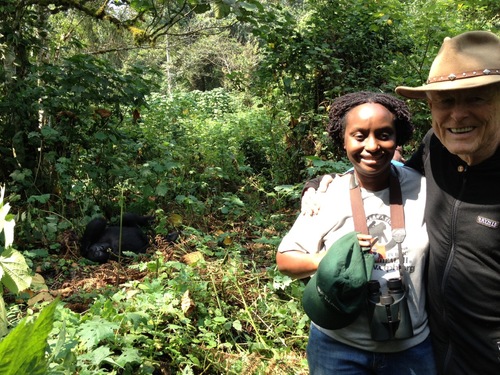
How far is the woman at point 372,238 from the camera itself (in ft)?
5.05

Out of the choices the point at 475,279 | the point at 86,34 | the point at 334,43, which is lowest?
the point at 475,279

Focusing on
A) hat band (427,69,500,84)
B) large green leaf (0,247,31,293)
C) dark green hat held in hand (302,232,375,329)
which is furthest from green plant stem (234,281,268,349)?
large green leaf (0,247,31,293)

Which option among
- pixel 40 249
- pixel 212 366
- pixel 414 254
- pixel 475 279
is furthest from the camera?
pixel 40 249

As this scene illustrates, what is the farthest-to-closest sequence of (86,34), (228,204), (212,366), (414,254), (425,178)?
(86,34), (228,204), (212,366), (425,178), (414,254)

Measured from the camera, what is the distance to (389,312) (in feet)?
4.80

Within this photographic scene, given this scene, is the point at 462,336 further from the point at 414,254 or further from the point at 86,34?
the point at 86,34

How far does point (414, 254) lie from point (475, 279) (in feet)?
0.69

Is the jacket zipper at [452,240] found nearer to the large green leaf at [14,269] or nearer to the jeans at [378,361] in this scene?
the jeans at [378,361]

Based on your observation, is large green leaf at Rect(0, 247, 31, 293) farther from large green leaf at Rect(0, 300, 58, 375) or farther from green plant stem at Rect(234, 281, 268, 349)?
green plant stem at Rect(234, 281, 268, 349)

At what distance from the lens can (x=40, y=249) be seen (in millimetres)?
4617

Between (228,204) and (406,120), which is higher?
(406,120)

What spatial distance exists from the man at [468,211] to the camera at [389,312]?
0.12 m

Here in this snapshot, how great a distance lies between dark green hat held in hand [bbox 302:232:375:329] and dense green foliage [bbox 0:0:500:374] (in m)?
0.81

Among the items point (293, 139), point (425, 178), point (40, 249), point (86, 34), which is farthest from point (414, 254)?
point (86, 34)
